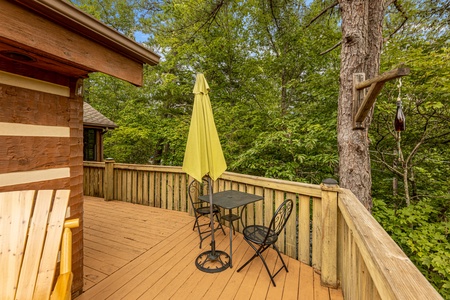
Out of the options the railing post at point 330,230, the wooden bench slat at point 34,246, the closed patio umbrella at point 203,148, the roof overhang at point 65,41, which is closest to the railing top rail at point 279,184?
the railing post at point 330,230

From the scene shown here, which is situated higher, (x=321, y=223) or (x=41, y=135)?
(x=41, y=135)

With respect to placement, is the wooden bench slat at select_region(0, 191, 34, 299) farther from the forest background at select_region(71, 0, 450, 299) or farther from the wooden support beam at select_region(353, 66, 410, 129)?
the forest background at select_region(71, 0, 450, 299)

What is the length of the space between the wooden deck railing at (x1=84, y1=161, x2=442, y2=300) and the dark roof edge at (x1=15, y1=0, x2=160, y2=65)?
84.6 inches

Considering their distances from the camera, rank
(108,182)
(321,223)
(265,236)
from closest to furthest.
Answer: (321,223) → (265,236) → (108,182)

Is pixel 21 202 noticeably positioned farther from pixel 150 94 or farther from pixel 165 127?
pixel 150 94

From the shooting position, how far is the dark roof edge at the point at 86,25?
121 cm

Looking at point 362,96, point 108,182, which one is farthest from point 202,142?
point 108,182

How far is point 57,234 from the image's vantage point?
143cm

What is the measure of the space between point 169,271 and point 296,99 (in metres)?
5.84

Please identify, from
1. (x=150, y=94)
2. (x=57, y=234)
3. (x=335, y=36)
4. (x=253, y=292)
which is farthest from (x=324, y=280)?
(x=150, y=94)

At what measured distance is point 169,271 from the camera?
2498mm

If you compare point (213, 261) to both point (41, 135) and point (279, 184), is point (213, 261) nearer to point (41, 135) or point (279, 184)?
point (279, 184)

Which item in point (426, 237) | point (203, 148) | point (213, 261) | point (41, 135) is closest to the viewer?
point (41, 135)

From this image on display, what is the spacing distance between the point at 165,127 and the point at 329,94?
5195 mm
